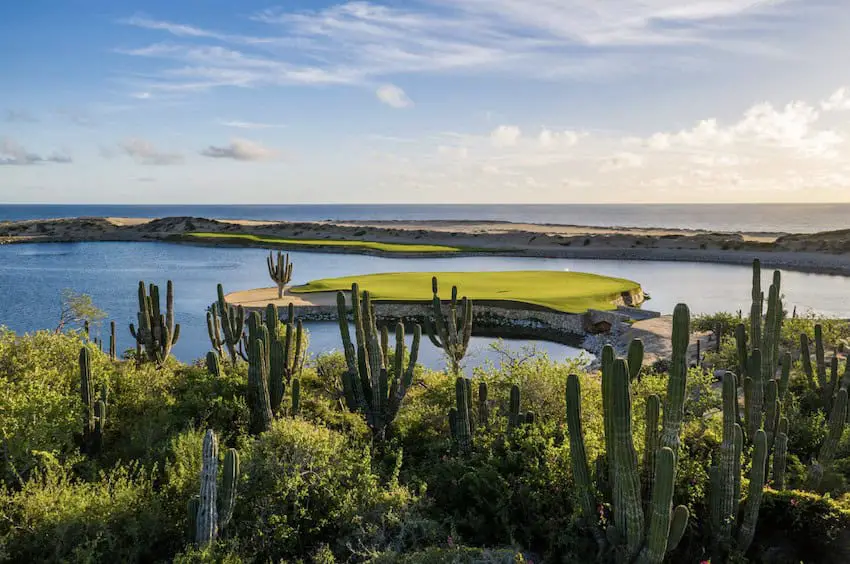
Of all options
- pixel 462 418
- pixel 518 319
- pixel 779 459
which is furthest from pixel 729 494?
pixel 518 319

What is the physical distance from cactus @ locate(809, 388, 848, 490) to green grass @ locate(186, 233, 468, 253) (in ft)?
169

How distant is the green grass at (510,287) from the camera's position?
27.4 metres

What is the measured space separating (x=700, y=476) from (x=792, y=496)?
1.22 metres

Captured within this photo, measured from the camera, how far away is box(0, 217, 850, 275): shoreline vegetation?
5334 cm

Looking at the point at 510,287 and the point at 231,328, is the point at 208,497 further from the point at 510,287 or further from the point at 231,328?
the point at 510,287

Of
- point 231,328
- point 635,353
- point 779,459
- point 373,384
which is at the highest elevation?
point 635,353

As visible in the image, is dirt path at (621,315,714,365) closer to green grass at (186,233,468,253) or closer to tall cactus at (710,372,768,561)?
tall cactus at (710,372,768,561)

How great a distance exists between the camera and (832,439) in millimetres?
9258

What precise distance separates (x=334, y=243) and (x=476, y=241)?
16.1 m

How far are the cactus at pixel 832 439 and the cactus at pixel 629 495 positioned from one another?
346 centimetres

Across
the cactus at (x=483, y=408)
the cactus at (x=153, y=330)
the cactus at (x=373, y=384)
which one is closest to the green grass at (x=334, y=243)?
the cactus at (x=153, y=330)

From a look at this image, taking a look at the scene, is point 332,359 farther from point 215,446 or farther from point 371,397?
point 215,446

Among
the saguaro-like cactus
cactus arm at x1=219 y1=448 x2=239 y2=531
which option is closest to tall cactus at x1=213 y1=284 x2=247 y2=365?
cactus arm at x1=219 y1=448 x2=239 y2=531

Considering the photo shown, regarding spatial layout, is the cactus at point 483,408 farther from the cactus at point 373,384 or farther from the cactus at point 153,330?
the cactus at point 153,330
